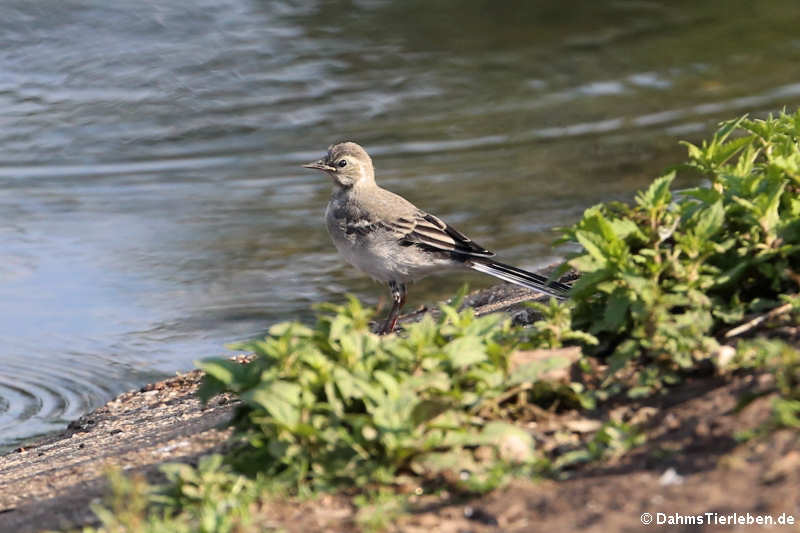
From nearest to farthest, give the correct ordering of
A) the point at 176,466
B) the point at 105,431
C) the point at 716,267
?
the point at 176,466
the point at 716,267
the point at 105,431

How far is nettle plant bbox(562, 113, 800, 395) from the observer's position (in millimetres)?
4457

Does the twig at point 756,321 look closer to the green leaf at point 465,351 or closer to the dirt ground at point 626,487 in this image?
the dirt ground at point 626,487

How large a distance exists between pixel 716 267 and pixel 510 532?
6.25 ft

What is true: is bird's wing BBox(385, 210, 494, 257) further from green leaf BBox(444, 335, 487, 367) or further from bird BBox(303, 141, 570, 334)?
green leaf BBox(444, 335, 487, 367)

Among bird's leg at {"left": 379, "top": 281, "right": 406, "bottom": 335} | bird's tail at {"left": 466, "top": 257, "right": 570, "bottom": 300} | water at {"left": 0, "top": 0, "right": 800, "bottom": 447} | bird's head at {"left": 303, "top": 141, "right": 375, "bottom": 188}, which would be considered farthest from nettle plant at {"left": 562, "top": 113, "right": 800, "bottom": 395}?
water at {"left": 0, "top": 0, "right": 800, "bottom": 447}

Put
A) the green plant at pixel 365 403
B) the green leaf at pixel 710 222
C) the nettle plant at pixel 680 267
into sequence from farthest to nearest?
1. the green leaf at pixel 710 222
2. the nettle plant at pixel 680 267
3. the green plant at pixel 365 403

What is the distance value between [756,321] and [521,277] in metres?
2.42

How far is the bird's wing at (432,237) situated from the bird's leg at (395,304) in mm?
423

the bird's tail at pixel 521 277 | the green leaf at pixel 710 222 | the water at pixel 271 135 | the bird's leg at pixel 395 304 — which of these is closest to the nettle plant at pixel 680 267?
the green leaf at pixel 710 222

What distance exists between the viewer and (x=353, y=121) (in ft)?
44.2

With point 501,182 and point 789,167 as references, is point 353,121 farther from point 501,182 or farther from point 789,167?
point 789,167

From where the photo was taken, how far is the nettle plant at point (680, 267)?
14.6ft

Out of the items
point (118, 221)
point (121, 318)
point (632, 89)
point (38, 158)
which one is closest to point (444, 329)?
point (121, 318)

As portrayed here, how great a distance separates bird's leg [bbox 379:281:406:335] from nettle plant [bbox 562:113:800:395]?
2736 mm
